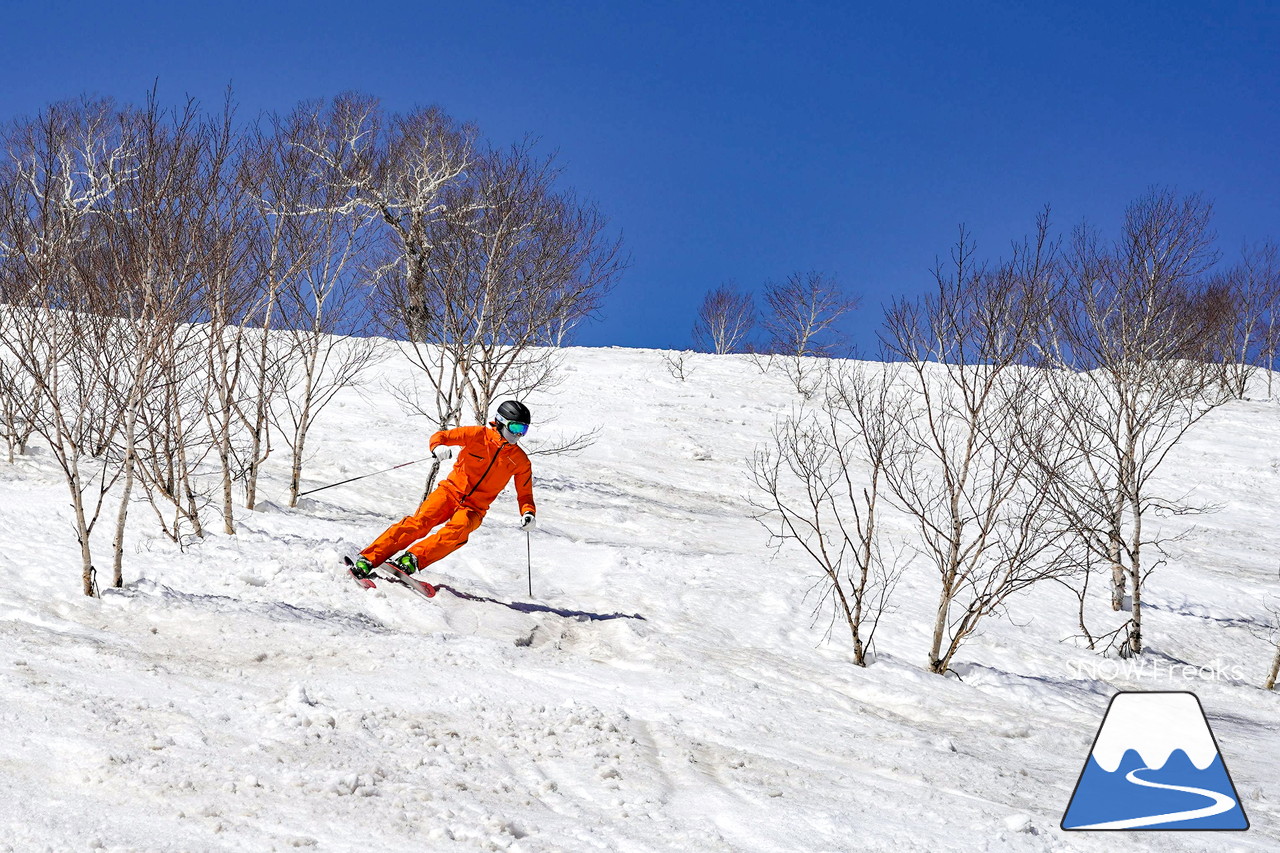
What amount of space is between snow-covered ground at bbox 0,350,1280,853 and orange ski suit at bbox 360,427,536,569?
392 mm

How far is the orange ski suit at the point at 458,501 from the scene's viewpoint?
6207 millimetres

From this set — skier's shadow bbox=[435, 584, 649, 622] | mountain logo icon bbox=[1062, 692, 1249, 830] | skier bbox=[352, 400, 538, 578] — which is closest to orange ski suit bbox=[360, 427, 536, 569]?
skier bbox=[352, 400, 538, 578]

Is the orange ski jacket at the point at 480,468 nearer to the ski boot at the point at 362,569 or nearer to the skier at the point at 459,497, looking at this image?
the skier at the point at 459,497

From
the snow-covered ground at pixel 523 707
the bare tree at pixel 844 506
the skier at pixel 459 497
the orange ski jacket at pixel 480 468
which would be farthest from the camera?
the bare tree at pixel 844 506

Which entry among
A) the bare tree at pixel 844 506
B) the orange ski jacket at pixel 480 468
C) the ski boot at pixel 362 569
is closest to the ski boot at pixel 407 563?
the ski boot at pixel 362 569

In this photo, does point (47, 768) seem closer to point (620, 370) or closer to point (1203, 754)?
point (1203, 754)

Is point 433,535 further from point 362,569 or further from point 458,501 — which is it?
point 362,569

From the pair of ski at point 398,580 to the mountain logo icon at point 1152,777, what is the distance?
427 centimetres

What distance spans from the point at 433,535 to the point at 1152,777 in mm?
4675

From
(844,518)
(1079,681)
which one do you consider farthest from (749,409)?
(1079,681)

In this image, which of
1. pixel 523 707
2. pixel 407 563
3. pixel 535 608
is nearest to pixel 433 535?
pixel 407 563

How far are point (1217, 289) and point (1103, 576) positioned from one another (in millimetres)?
19542

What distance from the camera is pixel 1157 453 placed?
2008 centimetres

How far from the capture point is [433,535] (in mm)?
6289
